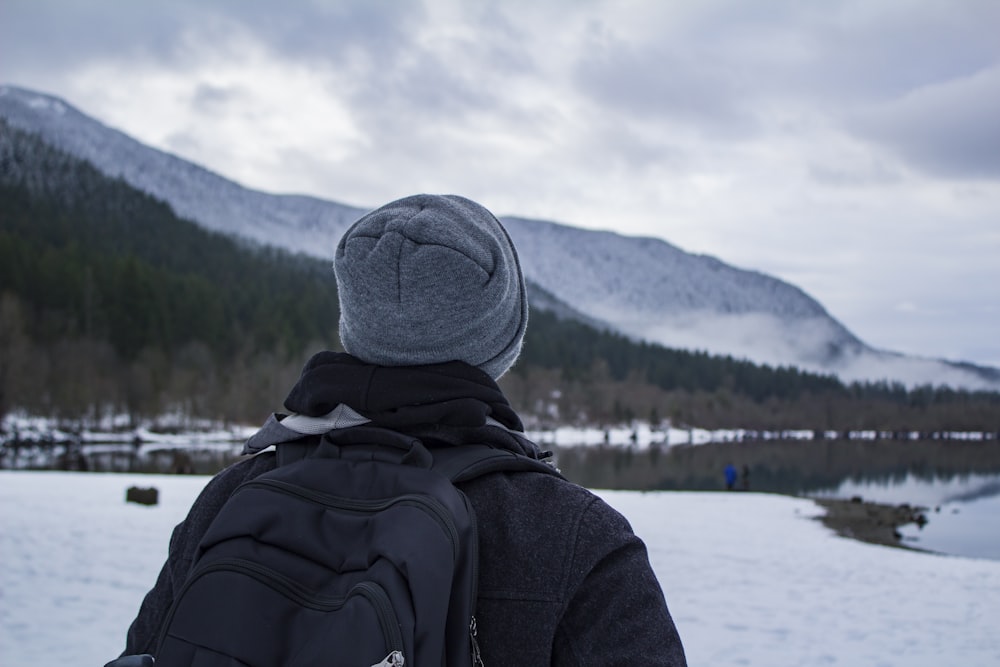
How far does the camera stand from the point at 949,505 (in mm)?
30016

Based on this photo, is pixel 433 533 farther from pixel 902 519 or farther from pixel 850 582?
pixel 902 519

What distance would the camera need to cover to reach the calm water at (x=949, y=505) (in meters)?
19.6

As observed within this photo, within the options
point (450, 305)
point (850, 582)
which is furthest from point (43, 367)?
point (450, 305)

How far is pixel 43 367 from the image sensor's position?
62.2 m

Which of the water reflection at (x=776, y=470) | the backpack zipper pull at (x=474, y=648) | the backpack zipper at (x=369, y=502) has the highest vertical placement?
the backpack zipper at (x=369, y=502)

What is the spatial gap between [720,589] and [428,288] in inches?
339

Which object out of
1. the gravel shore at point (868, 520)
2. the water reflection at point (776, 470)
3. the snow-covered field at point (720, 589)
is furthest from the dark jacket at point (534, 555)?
the water reflection at point (776, 470)

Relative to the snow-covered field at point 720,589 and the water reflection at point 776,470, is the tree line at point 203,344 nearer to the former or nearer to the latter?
the water reflection at point 776,470

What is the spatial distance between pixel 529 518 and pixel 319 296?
114519 mm

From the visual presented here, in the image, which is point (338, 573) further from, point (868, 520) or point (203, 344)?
point (203, 344)

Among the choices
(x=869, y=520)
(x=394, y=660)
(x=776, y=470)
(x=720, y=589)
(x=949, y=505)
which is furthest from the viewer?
(x=776, y=470)

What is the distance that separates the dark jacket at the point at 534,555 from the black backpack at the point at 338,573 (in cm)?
6

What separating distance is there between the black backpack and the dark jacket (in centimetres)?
6

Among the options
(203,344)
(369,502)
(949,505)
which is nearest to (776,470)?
(949,505)
